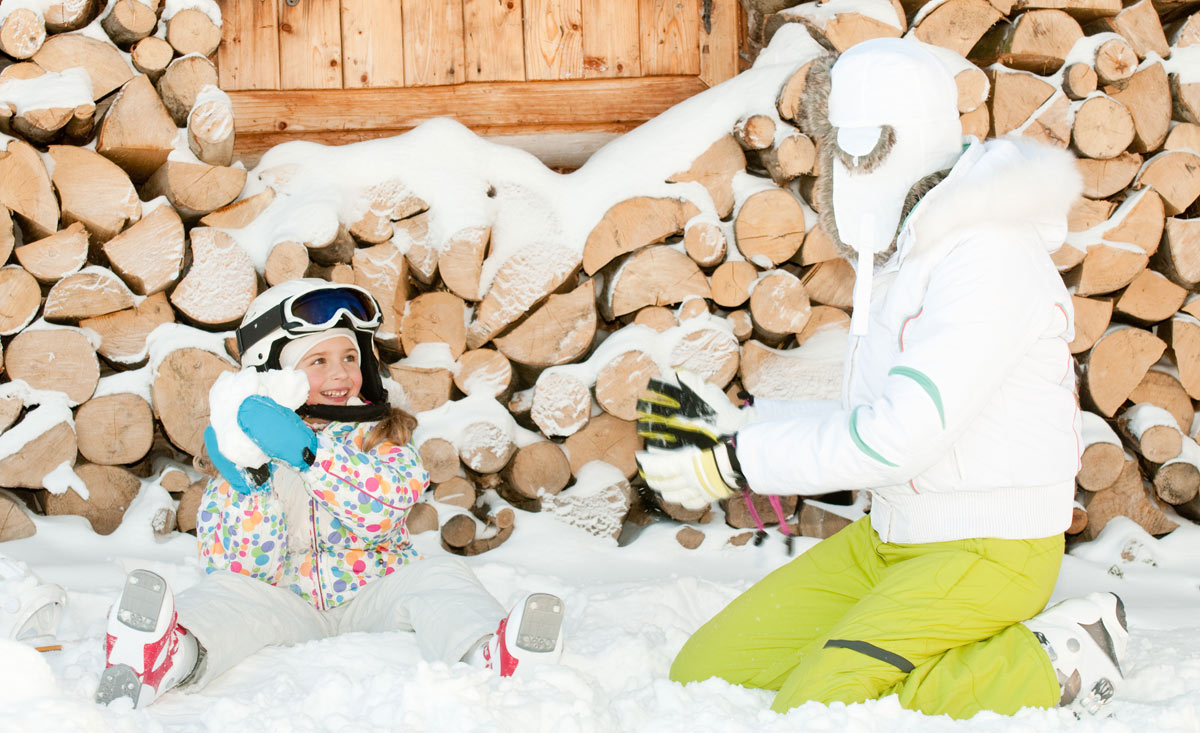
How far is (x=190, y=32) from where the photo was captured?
9.37 feet

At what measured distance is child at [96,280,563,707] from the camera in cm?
189

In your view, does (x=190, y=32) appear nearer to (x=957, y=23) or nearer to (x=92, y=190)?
(x=92, y=190)

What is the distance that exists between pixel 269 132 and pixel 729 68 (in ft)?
5.00

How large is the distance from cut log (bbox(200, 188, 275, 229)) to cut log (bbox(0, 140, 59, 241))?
375 mm

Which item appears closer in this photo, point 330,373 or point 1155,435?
point 330,373

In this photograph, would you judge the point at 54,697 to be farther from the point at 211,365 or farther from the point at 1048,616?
the point at 1048,616

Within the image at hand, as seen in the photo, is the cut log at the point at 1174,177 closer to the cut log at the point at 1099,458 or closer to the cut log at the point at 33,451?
the cut log at the point at 1099,458

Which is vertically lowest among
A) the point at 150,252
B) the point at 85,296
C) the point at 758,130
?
the point at 85,296

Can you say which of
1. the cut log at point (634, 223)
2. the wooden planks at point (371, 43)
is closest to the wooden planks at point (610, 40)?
the wooden planks at point (371, 43)

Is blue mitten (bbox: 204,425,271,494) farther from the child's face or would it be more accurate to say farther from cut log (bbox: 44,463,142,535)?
cut log (bbox: 44,463,142,535)

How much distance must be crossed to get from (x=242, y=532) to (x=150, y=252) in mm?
895

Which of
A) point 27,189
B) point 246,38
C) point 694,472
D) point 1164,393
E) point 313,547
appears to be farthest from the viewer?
point 246,38

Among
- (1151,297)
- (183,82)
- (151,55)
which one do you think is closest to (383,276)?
(183,82)

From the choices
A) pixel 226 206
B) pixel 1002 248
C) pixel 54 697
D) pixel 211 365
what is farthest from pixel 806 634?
pixel 226 206
